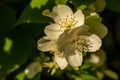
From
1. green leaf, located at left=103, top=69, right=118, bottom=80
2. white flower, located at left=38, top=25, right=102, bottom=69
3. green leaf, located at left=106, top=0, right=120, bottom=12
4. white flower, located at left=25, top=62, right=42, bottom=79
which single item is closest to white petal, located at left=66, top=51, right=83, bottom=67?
white flower, located at left=38, top=25, right=102, bottom=69

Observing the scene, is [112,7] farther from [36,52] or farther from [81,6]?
[36,52]

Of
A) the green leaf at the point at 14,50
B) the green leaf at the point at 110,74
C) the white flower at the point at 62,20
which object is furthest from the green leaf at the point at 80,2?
the green leaf at the point at 110,74

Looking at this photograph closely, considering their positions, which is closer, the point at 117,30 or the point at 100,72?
the point at 100,72

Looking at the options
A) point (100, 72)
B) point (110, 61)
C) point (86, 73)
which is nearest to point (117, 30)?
point (110, 61)

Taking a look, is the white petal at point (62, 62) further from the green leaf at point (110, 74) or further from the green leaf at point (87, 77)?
the green leaf at point (110, 74)

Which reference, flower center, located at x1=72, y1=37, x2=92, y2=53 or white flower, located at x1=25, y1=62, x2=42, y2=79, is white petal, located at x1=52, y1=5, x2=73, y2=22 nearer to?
flower center, located at x1=72, y1=37, x2=92, y2=53

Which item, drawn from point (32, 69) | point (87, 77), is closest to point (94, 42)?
point (87, 77)
